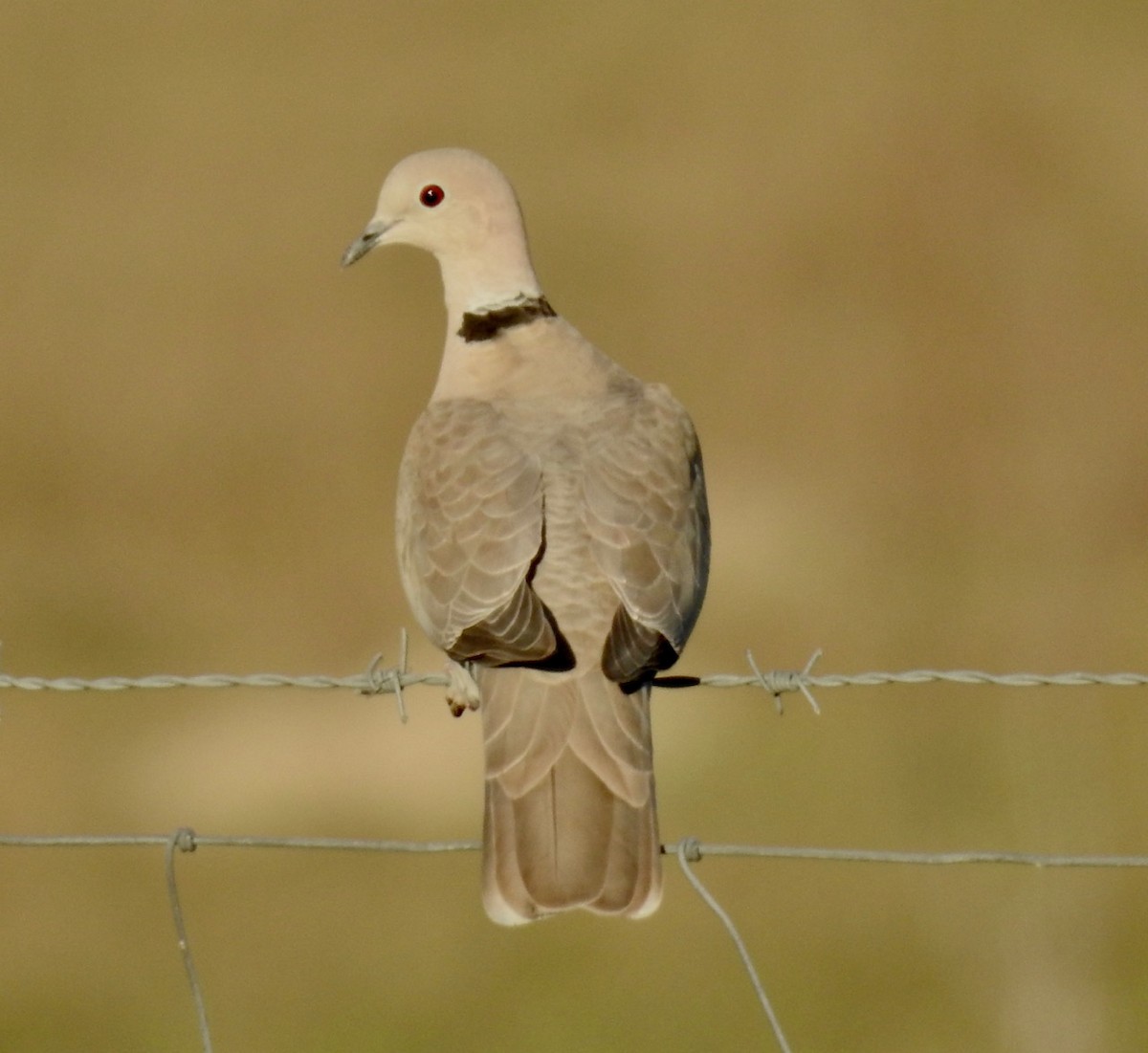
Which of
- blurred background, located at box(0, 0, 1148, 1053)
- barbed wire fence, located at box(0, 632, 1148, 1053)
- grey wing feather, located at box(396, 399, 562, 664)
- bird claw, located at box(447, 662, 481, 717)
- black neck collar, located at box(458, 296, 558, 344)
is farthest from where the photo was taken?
blurred background, located at box(0, 0, 1148, 1053)

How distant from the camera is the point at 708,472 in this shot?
42.0 feet

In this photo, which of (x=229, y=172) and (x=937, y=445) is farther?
(x=229, y=172)

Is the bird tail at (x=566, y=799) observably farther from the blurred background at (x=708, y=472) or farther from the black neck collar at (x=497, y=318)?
the blurred background at (x=708, y=472)

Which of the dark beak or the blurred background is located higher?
the dark beak

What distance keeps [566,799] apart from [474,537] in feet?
2.04

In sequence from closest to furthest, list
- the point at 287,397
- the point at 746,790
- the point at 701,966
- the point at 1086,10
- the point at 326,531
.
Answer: the point at 701,966
the point at 746,790
the point at 326,531
the point at 287,397
the point at 1086,10

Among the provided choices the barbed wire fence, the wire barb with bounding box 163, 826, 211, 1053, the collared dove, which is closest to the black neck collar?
the collared dove

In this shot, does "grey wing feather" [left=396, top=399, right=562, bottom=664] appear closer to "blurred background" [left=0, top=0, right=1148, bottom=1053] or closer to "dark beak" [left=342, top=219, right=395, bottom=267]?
"dark beak" [left=342, top=219, right=395, bottom=267]

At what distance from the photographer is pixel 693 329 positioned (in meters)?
14.4

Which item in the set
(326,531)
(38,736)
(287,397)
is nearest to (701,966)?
(38,736)

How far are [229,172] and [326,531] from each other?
4123 millimetres

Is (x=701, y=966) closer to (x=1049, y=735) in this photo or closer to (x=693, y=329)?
(x=1049, y=735)

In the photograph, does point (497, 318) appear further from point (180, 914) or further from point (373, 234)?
point (180, 914)

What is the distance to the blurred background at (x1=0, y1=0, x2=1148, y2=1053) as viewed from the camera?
8.80 m
